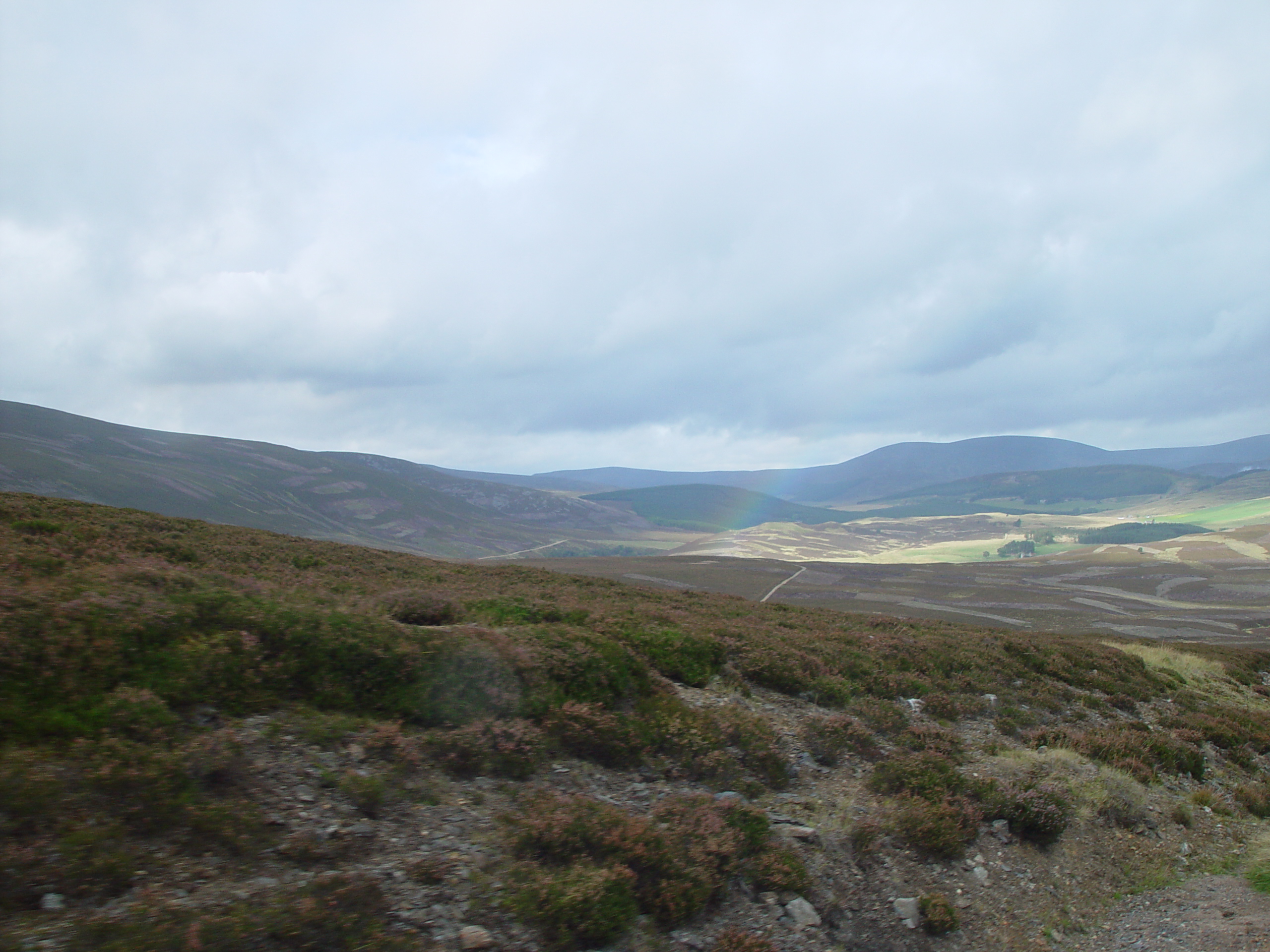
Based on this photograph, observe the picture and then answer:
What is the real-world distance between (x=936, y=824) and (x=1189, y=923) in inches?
119

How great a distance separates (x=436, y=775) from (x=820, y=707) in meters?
9.20

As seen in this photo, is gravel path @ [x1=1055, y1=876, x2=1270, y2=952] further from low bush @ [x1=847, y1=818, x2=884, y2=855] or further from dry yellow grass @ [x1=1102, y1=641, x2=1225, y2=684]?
dry yellow grass @ [x1=1102, y1=641, x2=1225, y2=684]

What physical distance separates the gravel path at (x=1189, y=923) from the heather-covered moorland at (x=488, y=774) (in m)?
0.40

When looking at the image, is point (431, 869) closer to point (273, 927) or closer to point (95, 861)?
point (273, 927)

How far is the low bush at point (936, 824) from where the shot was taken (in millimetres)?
9023

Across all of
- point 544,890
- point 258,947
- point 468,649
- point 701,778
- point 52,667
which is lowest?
point 701,778

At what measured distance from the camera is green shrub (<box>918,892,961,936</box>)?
25.0 feet

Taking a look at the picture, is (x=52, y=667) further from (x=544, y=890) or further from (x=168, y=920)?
(x=544, y=890)

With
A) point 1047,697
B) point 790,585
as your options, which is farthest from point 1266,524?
point 1047,697

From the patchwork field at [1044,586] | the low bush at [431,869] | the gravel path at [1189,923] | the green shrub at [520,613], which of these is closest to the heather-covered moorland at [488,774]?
the low bush at [431,869]

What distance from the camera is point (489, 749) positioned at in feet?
27.5

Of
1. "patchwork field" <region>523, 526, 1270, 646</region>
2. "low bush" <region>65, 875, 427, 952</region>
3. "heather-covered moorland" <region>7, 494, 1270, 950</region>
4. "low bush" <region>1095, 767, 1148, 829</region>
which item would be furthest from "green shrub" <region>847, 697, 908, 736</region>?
"patchwork field" <region>523, 526, 1270, 646</region>

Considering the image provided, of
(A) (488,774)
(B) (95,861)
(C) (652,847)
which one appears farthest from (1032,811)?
(B) (95,861)

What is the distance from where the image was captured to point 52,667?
6535mm
